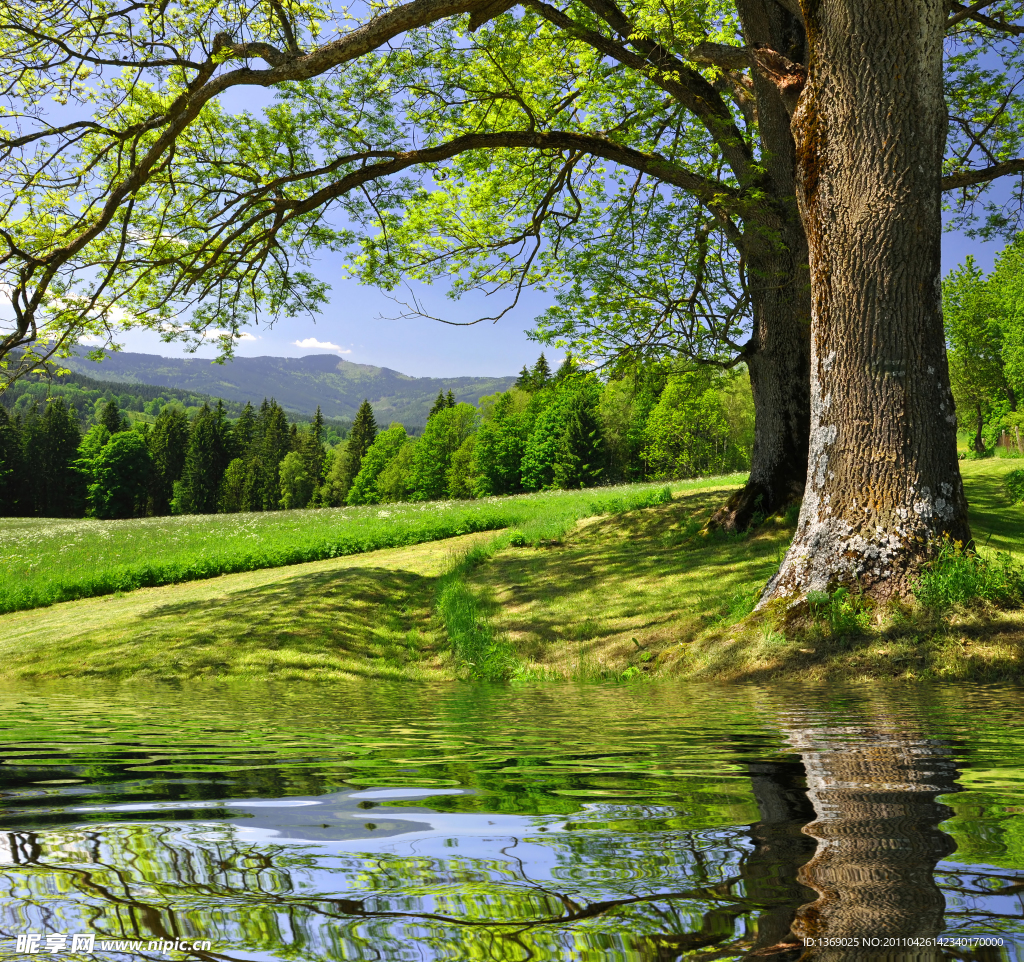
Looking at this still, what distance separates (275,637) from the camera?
33.3ft

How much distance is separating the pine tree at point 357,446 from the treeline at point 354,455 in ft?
0.62

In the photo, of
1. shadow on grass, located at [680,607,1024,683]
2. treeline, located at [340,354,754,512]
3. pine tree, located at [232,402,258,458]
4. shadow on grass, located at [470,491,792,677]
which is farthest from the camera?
pine tree, located at [232,402,258,458]

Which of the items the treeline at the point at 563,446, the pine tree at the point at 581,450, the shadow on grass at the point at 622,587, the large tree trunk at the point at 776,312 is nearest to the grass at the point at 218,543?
the shadow on grass at the point at 622,587

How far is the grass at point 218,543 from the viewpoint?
19766 millimetres

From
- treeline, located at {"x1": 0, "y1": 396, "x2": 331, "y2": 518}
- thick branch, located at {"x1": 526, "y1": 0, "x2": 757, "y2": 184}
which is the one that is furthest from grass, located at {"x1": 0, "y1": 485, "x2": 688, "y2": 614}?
treeline, located at {"x1": 0, "y1": 396, "x2": 331, "y2": 518}

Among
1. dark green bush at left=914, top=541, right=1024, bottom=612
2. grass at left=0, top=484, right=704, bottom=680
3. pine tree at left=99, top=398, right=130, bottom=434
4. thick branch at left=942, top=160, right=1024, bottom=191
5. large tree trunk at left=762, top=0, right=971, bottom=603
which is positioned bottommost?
grass at left=0, top=484, right=704, bottom=680

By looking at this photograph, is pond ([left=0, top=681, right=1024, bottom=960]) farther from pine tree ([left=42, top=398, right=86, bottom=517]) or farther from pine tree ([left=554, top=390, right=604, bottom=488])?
pine tree ([left=42, top=398, right=86, bottom=517])

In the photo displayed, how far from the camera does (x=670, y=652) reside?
686 centimetres

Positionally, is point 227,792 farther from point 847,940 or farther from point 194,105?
point 194,105

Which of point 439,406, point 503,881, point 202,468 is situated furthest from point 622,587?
point 202,468

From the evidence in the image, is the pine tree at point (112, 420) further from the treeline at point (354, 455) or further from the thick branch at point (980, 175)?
the thick branch at point (980, 175)

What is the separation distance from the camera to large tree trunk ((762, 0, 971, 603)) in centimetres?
599

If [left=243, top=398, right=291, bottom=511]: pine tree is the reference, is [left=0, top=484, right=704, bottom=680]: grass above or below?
below

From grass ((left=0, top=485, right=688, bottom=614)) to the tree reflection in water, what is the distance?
1663 cm
